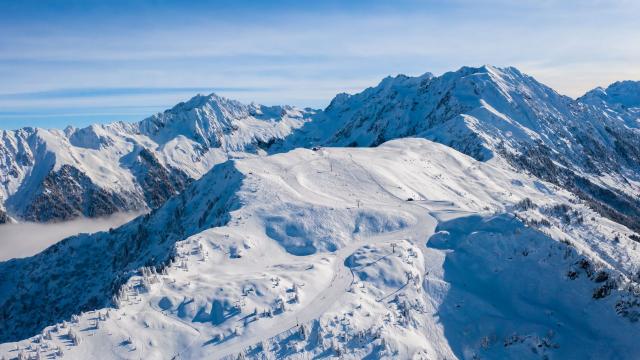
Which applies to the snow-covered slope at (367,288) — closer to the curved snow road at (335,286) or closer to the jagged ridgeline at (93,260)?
the curved snow road at (335,286)

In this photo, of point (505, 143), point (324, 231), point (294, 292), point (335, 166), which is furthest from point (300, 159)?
point (505, 143)

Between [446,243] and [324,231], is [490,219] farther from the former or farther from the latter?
[324,231]

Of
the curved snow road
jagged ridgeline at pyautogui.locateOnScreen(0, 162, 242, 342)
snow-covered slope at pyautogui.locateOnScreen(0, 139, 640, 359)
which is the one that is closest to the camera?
the curved snow road

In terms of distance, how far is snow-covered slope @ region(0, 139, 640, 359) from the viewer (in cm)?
3597

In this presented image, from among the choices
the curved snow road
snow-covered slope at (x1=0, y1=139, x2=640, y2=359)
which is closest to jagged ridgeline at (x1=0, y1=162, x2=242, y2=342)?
snow-covered slope at (x1=0, y1=139, x2=640, y2=359)

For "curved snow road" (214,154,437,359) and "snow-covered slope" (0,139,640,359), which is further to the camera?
"snow-covered slope" (0,139,640,359)

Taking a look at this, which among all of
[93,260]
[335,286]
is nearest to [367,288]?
[335,286]

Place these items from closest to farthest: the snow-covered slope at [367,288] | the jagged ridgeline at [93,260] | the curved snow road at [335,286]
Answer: the curved snow road at [335,286] → the snow-covered slope at [367,288] → the jagged ridgeline at [93,260]

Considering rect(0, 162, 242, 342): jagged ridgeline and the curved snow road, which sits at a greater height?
the curved snow road

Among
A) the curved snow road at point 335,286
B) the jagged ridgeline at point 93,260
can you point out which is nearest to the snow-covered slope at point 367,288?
the curved snow road at point 335,286

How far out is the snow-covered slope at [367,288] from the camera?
118ft

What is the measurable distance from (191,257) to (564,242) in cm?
4057

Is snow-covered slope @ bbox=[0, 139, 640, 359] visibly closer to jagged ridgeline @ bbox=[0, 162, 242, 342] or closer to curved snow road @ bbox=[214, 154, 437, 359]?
curved snow road @ bbox=[214, 154, 437, 359]

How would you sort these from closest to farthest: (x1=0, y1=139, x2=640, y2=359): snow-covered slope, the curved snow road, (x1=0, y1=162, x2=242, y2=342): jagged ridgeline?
the curved snow road, (x1=0, y1=139, x2=640, y2=359): snow-covered slope, (x1=0, y1=162, x2=242, y2=342): jagged ridgeline
